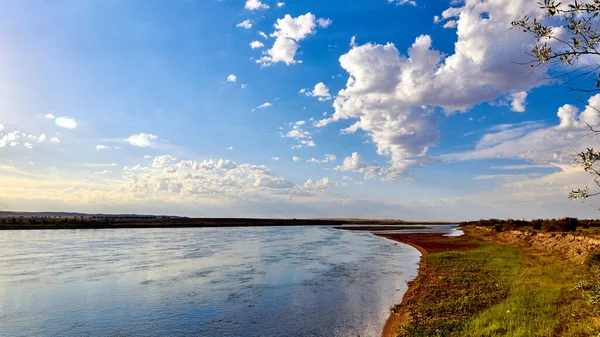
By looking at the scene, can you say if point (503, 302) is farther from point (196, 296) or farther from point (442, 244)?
point (442, 244)

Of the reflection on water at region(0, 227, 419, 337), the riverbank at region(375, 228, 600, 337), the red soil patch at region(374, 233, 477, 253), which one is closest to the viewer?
the riverbank at region(375, 228, 600, 337)

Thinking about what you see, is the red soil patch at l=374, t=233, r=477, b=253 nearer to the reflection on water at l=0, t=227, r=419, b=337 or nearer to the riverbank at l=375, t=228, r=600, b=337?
the reflection on water at l=0, t=227, r=419, b=337

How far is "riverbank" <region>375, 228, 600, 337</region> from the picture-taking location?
1364 centimetres

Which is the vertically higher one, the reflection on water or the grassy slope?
the grassy slope

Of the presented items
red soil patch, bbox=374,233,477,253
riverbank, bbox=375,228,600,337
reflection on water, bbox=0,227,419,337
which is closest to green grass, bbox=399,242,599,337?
riverbank, bbox=375,228,600,337

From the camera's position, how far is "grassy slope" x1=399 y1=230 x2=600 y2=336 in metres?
13.7

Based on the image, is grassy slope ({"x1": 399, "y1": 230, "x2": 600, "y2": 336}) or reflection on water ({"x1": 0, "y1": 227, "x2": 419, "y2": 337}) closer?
grassy slope ({"x1": 399, "y1": 230, "x2": 600, "y2": 336})

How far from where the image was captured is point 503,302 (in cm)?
1809

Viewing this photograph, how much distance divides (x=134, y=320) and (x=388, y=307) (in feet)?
48.2

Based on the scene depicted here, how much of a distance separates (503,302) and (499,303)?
224mm

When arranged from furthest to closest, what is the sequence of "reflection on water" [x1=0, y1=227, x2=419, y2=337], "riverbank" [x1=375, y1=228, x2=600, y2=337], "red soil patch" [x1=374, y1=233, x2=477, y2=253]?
"red soil patch" [x1=374, y1=233, x2=477, y2=253] → "reflection on water" [x1=0, y1=227, x2=419, y2=337] → "riverbank" [x1=375, y1=228, x2=600, y2=337]

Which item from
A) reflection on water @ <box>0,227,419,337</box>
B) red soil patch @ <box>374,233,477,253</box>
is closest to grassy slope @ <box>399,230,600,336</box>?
reflection on water @ <box>0,227,419,337</box>

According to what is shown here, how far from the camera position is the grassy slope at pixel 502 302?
13.7 metres

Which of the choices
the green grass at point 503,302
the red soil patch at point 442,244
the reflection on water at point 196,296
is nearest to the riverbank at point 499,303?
the green grass at point 503,302
